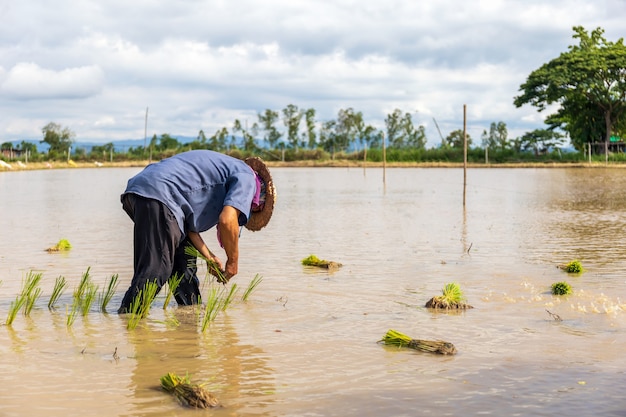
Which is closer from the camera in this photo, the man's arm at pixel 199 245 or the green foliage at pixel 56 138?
the man's arm at pixel 199 245

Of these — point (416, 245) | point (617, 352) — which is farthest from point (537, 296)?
point (416, 245)

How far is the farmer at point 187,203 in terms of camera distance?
5355 millimetres

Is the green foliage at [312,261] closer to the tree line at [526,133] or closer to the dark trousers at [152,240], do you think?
the dark trousers at [152,240]

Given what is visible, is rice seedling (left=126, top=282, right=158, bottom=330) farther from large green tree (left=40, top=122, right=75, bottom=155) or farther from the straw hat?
large green tree (left=40, top=122, right=75, bottom=155)

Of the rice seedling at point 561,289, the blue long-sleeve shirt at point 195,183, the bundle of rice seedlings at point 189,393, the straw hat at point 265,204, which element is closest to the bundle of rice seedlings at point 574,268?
the rice seedling at point 561,289

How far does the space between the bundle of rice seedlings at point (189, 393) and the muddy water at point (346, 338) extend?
0.18ft

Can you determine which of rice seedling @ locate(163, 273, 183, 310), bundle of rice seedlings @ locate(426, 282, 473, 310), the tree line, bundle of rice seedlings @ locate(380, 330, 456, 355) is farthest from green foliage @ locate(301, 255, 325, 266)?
the tree line

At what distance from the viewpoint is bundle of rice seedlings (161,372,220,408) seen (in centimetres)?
386

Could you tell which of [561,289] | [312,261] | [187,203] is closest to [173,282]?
[187,203]

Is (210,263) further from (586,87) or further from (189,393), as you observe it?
(586,87)

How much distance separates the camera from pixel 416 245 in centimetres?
1112

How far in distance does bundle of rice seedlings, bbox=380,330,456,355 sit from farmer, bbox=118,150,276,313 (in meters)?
1.19

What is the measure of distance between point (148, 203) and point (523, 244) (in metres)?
7.06

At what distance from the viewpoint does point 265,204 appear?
5586 mm
